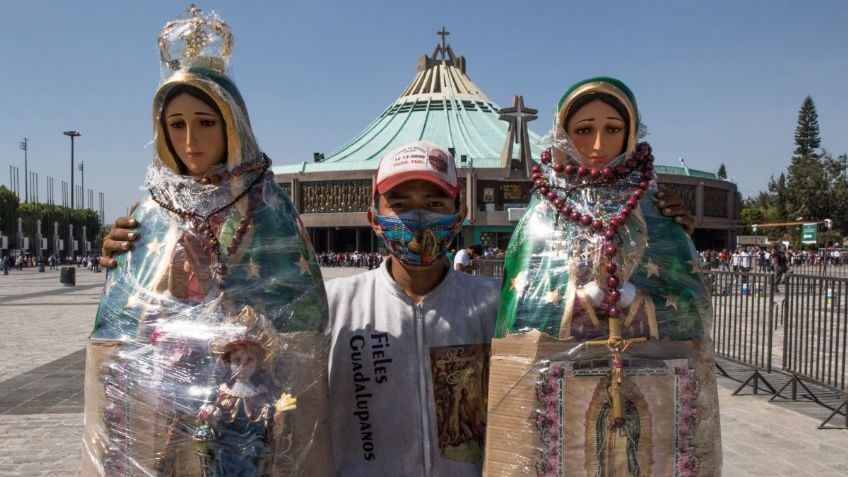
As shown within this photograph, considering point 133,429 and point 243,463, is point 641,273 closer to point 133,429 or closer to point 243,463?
point 243,463

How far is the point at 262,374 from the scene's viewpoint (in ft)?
8.71

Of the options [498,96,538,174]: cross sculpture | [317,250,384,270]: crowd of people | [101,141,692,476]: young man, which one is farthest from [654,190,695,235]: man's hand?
[317,250,384,270]: crowd of people

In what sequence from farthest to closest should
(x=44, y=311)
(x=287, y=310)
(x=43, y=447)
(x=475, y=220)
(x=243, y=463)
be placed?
(x=475, y=220) → (x=44, y=311) → (x=43, y=447) → (x=287, y=310) → (x=243, y=463)

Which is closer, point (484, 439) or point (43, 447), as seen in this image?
point (484, 439)

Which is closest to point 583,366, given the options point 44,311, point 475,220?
point 44,311

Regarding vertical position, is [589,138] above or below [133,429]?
above

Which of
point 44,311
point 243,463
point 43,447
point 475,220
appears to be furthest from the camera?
point 475,220

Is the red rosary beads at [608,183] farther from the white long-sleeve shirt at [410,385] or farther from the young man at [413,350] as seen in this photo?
the white long-sleeve shirt at [410,385]

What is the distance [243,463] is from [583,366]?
1392mm

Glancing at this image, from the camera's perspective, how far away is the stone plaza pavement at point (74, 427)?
605cm

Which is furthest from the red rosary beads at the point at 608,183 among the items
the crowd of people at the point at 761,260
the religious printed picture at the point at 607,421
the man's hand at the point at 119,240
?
the crowd of people at the point at 761,260

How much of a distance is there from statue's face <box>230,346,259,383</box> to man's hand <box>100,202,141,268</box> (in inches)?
28.3

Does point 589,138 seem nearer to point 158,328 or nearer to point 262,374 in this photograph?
point 262,374

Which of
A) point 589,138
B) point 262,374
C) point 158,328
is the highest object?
point 589,138
